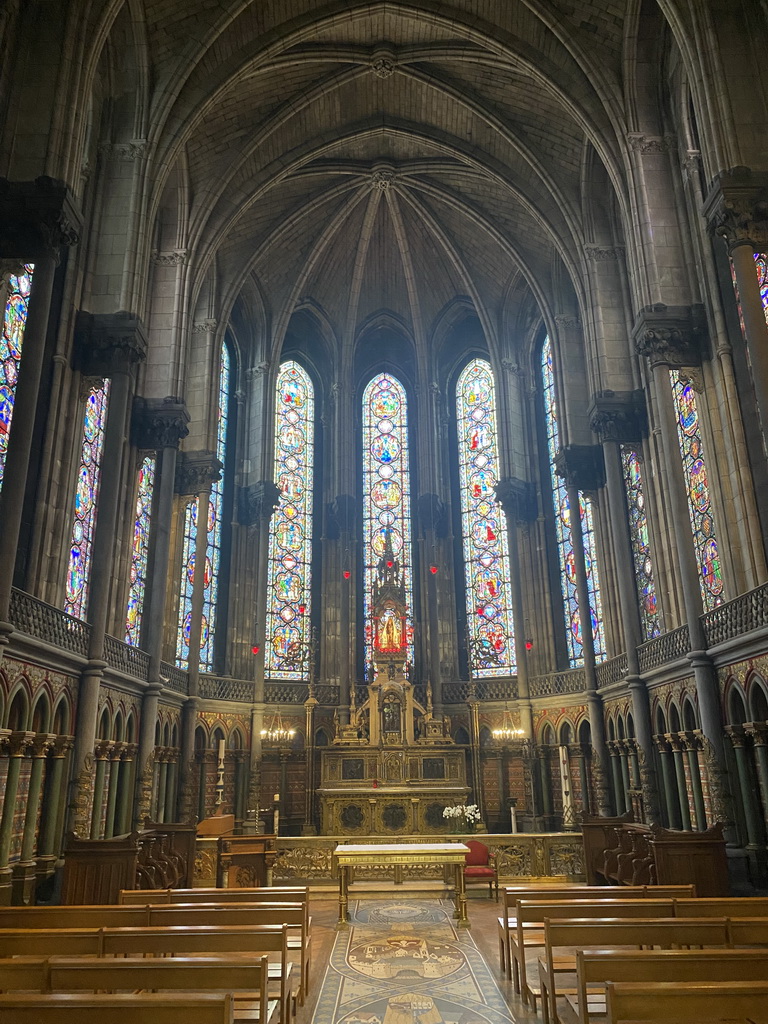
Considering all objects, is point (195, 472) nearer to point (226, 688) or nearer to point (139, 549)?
point (139, 549)

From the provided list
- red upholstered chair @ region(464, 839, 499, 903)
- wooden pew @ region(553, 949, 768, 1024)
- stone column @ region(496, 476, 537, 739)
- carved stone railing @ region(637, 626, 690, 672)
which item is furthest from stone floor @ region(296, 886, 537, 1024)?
stone column @ region(496, 476, 537, 739)

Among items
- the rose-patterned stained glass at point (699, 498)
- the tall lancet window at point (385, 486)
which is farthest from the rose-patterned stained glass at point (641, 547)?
the tall lancet window at point (385, 486)

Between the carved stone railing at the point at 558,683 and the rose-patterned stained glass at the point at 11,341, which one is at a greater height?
the rose-patterned stained glass at the point at 11,341

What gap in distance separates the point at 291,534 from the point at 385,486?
4.12 metres

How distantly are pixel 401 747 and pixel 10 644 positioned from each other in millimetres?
14293

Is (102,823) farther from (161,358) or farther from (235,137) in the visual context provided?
(235,137)

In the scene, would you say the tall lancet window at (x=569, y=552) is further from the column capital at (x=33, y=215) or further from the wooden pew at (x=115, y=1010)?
the wooden pew at (x=115, y=1010)

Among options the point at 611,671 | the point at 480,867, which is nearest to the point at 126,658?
the point at 480,867

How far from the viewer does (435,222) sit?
97.9 feet

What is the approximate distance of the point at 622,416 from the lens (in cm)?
2062

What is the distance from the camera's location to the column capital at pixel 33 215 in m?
13.8

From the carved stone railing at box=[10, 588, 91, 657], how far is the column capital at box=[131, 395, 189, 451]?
613 cm

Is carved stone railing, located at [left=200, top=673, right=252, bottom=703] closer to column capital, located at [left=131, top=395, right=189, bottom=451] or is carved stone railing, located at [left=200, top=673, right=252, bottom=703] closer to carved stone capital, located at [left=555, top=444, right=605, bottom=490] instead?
column capital, located at [left=131, top=395, right=189, bottom=451]

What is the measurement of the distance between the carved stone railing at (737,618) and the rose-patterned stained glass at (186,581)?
14.7m
